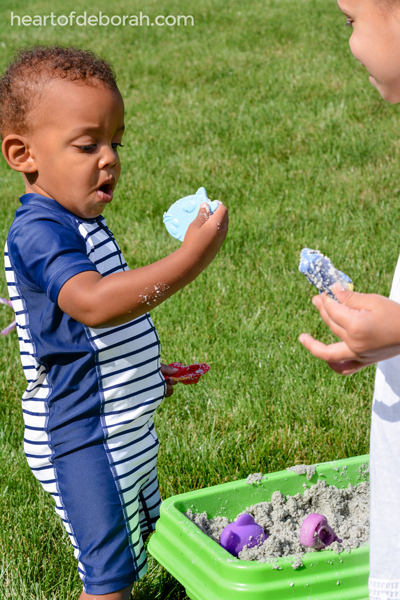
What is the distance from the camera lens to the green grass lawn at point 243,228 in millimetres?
2422

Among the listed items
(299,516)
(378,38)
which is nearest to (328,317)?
(378,38)

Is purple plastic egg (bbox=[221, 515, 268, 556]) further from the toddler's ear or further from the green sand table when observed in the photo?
the toddler's ear

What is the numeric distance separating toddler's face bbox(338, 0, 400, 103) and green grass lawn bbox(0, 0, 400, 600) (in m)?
1.45

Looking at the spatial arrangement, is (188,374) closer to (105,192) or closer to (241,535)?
(241,535)

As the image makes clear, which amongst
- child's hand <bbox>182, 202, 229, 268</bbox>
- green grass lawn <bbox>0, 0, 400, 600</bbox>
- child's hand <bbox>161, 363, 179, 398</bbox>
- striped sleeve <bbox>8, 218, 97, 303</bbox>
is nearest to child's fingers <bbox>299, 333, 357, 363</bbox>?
child's hand <bbox>182, 202, 229, 268</bbox>

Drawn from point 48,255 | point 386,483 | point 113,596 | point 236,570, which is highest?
point 48,255

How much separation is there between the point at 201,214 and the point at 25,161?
1.46ft

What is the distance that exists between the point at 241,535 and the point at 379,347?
2.59 feet

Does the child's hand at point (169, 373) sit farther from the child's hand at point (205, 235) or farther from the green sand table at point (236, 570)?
the child's hand at point (205, 235)

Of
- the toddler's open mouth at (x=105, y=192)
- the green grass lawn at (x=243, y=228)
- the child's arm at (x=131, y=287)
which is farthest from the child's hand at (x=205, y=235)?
the green grass lawn at (x=243, y=228)

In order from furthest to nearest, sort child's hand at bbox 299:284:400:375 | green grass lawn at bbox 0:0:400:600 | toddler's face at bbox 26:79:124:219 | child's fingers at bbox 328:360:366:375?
green grass lawn at bbox 0:0:400:600 < toddler's face at bbox 26:79:124:219 < child's fingers at bbox 328:360:366:375 < child's hand at bbox 299:284:400:375

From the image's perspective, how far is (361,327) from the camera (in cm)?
117

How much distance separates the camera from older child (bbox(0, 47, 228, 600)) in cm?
157

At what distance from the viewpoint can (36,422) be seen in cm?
168
